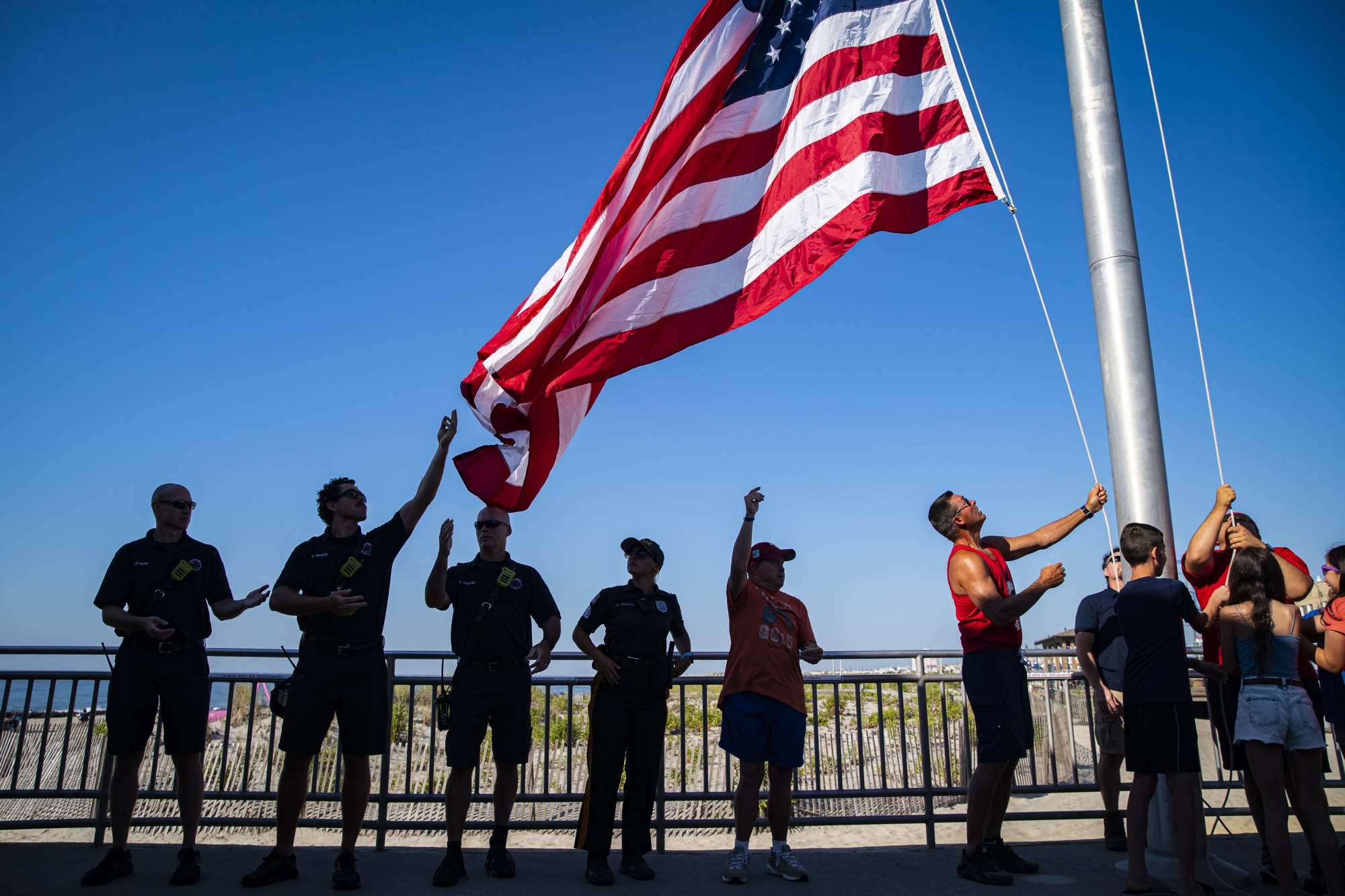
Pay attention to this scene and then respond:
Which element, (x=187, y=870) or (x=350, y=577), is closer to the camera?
(x=187, y=870)

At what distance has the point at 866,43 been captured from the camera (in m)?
5.61

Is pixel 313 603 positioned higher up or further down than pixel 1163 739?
higher up

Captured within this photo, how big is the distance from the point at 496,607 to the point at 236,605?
158 centimetres

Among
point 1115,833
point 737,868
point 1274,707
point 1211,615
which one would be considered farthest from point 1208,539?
point 737,868

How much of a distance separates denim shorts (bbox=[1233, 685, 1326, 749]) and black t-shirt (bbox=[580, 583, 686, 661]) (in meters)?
3.19

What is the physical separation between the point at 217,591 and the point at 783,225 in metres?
4.24

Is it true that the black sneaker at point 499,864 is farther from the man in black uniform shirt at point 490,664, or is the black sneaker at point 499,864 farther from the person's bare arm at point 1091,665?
the person's bare arm at point 1091,665

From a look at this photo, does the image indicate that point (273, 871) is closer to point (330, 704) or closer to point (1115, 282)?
point (330, 704)

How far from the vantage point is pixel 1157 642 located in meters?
4.45

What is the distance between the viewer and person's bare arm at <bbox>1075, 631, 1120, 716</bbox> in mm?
5762

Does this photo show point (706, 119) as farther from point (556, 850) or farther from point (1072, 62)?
point (556, 850)

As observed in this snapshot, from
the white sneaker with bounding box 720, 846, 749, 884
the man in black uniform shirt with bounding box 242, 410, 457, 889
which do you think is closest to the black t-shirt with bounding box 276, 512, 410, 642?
the man in black uniform shirt with bounding box 242, 410, 457, 889

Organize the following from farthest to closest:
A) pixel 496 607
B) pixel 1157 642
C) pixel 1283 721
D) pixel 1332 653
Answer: pixel 496 607 < pixel 1332 653 < pixel 1157 642 < pixel 1283 721

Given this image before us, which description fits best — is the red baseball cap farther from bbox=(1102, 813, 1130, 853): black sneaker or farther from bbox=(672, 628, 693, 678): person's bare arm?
bbox=(1102, 813, 1130, 853): black sneaker
